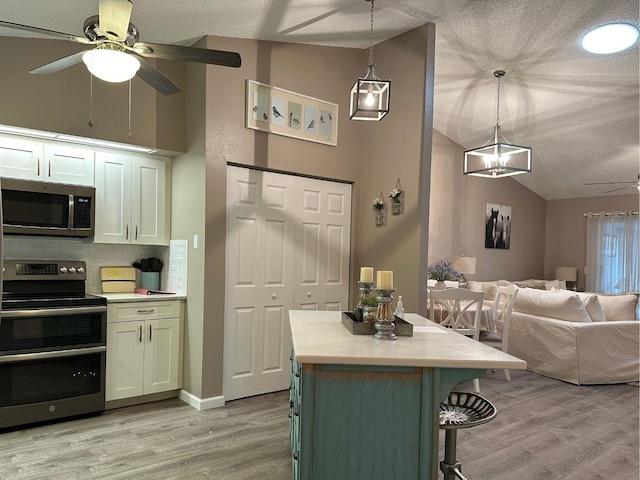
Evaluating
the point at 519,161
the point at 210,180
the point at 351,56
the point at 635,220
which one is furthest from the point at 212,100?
the point at 635,220

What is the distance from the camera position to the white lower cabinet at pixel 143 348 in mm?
3520

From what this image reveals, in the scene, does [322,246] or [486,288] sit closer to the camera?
[322,246]

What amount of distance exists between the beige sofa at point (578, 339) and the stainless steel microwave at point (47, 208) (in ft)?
14.6

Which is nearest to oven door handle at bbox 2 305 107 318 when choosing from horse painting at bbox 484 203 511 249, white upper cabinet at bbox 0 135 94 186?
white upper cabinet at bbox 0 135 94 186

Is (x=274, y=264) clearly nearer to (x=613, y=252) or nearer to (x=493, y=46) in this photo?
(x=493, y=46)

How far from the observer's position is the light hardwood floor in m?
2.66

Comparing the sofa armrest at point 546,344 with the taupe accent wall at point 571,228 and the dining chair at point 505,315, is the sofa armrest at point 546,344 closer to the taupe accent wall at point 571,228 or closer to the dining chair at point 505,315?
the dining chair at point 505,315

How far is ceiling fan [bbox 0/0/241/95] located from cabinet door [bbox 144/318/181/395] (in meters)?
2.06

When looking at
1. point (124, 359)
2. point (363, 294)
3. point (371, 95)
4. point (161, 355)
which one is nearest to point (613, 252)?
point (371, 95)

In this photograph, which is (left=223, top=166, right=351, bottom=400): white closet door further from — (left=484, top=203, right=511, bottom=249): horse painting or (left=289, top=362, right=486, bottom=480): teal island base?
(left=484, top=203, right=511, bottom=249): horse painting

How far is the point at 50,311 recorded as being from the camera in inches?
127

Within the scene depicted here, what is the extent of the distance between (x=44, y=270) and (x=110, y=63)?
1.98 metres

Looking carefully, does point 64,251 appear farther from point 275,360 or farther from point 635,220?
point 635,220

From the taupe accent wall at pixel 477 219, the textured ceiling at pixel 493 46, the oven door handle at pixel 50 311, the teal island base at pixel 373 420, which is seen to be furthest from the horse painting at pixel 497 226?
the teal island base at pixel 373 420
